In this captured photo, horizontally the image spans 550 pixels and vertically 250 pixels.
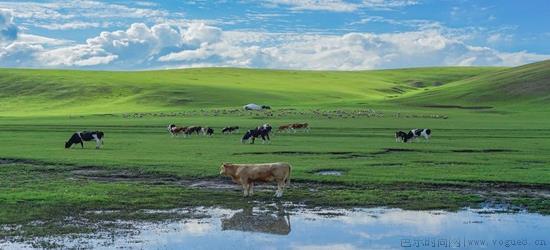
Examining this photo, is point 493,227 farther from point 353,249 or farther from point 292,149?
point 292,149

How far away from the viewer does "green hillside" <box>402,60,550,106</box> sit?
12175 centimetres

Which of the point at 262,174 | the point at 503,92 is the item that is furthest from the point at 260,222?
the point at 503,92

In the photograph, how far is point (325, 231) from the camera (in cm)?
1838

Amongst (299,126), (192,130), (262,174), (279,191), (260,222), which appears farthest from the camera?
(299,126)

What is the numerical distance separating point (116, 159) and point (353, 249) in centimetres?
2040

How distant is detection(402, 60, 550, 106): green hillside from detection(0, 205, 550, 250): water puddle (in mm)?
101295

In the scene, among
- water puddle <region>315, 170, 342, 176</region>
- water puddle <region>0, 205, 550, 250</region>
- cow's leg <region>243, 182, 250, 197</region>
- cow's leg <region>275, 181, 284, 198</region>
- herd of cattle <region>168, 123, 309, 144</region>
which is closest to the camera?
water puddle <region>0, 205, 550, 250</region>

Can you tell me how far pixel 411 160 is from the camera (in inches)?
1372

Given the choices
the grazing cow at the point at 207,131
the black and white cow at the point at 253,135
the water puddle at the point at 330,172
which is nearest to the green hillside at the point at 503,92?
the grazing cow at the point at 207,131

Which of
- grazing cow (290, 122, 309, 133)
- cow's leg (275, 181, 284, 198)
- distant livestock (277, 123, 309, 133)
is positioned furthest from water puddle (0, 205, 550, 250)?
grazing cow (290, 122, 309, 133)

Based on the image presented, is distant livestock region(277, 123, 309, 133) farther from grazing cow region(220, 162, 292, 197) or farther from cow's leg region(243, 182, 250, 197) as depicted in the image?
cow's leg region(243, 182, 250, 197)

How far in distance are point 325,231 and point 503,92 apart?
12177cm

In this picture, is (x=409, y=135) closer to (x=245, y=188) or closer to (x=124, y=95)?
(x=245, y=188)

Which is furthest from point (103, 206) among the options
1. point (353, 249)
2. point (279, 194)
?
point (353, 249)
